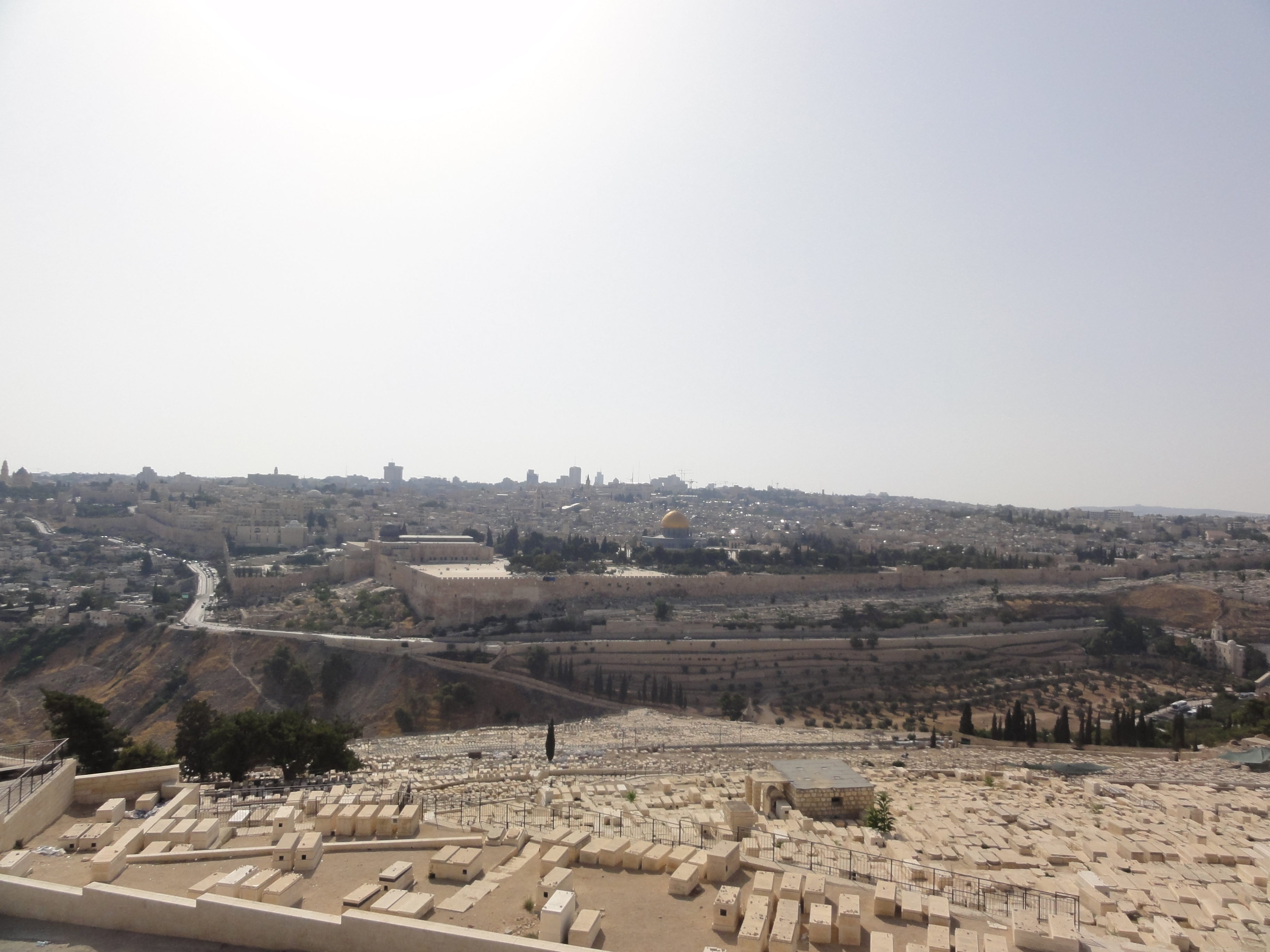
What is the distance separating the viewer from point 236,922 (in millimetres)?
6414

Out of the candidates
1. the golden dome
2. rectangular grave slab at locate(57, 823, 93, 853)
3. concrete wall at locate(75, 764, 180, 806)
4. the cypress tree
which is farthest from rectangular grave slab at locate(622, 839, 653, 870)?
the golden dome

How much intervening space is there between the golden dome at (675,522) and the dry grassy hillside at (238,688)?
89.9 ft

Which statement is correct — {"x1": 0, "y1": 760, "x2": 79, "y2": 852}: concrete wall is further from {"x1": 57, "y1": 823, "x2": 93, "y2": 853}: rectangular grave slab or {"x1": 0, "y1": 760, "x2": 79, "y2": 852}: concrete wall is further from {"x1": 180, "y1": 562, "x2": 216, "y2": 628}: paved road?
{"x1": 180, "y1": 562, "x2": 216, "y2": 628}: paved road

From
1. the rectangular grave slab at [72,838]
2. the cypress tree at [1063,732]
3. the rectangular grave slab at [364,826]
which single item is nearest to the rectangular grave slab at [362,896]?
the rectangular grave slab at [364,826]

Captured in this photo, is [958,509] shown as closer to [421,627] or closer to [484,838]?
[421,627]

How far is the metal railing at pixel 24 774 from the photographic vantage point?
8.98 m

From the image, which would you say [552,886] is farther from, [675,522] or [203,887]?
[675,522]

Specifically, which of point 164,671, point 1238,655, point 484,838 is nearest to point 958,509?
point 1238,655

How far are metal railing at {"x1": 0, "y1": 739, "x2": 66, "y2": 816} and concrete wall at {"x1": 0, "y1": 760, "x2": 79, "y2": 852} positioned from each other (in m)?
0.06

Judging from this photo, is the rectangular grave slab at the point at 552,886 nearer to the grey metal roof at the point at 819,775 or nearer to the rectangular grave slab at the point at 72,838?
the rectangular grave slab at the point at 72,838

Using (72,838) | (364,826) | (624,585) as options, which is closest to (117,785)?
(72,838)

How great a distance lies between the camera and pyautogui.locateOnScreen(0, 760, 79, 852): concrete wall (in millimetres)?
8523

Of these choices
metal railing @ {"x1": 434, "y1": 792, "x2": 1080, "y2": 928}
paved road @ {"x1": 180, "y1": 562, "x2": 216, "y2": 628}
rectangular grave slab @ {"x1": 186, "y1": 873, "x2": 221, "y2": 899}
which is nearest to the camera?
rectangular grave slab @ {"x1": 186, "y1": 873, "x2": 221, "y2": 899}

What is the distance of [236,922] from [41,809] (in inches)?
185
